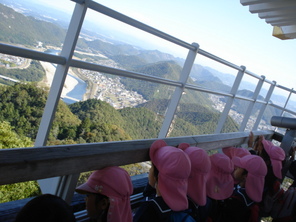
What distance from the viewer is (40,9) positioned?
11.4 feet

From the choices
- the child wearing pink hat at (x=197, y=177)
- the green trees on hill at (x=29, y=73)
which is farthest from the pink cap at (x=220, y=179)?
the green trees on hill at (x=29, y=73)

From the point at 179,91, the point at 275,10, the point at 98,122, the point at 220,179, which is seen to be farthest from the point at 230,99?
the point at 220,179

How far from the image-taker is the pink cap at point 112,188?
101cm

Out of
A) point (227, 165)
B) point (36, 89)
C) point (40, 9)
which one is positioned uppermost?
point (40, 9)

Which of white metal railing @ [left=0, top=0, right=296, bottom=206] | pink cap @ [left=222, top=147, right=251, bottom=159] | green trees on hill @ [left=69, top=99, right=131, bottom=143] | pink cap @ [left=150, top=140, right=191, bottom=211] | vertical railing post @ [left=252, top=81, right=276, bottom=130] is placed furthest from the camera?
vertical railing post @ [left=252, top=81, right=276, bottom=130]

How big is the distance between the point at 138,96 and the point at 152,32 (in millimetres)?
1473

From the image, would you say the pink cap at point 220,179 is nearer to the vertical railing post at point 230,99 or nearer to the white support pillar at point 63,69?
the white support pillar at point 63,69

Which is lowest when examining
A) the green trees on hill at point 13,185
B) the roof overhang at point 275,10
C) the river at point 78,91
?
the green trees on hill at point 13,185

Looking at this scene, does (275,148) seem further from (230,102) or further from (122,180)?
(230,102)

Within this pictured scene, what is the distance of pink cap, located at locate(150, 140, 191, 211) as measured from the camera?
3.99 ft

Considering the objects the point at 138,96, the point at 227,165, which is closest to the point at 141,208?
the point at 227,165

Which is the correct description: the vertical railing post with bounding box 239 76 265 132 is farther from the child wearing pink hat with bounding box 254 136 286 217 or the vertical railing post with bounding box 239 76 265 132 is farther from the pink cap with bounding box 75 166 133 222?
the pink cap with bounding box 75 166 133 222

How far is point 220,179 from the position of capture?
1.66 m

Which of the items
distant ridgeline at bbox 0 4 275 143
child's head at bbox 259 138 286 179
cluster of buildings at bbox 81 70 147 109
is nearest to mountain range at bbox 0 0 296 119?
distant ridgeline at bbox 0 4 275 143
